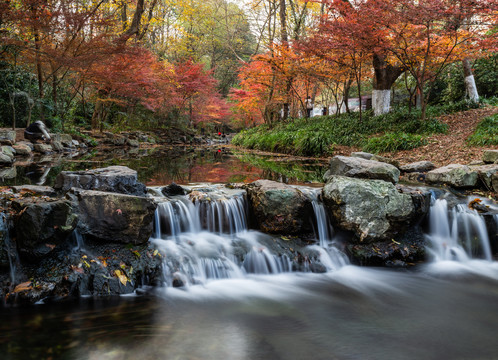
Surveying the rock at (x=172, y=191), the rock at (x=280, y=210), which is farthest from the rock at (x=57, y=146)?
the rock at (x=280, y=210)

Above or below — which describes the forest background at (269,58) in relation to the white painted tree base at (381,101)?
above

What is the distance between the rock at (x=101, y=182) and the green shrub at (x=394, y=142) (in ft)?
27.3

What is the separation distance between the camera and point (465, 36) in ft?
32.3

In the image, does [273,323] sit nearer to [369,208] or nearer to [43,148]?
[369,208]

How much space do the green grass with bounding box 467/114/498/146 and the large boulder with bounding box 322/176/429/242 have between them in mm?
5937

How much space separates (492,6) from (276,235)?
29.5ft

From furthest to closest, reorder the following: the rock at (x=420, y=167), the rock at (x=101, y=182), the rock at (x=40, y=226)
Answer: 1. the rock at (x=420, y=167)
2. the rock at (x=101, y=182)
3. the rock at (x=40, y=226)

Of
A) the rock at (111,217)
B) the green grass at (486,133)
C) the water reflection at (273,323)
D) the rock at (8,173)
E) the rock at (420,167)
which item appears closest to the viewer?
the water reflection at (273,323)

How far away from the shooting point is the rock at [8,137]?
33.2 feet

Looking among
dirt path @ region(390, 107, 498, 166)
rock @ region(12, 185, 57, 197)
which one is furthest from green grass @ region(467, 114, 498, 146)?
rock @ region(12, 185, 57, 197)

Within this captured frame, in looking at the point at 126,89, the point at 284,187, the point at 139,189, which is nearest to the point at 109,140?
the point at 126,89

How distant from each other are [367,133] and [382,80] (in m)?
2.26

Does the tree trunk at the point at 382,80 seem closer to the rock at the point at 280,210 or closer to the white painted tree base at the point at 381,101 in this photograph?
the white painted tree base at the point at 381,101

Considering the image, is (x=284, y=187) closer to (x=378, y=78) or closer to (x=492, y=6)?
Answer: (x=492, y=6)
